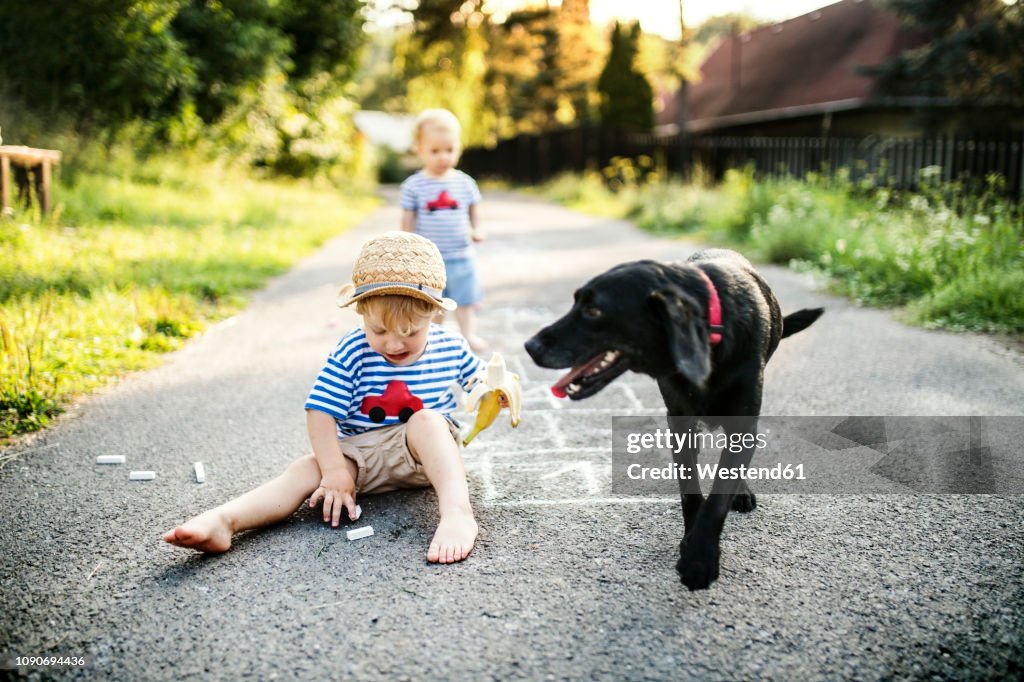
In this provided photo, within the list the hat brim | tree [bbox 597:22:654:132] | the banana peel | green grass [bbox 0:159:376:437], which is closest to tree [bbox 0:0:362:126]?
green grass [bbox 0:159:376:437]

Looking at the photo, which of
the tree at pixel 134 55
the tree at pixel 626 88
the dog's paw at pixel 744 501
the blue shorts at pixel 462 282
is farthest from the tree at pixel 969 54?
the tree at pixel 626 88

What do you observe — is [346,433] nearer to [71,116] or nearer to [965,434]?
[965,434]

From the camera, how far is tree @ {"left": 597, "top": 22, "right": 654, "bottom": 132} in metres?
27.1

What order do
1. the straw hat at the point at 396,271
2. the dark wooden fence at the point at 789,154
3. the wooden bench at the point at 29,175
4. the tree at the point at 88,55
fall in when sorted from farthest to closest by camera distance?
the tree at the point at 88,55 → the dark wooden fence at the point at 789,154 → the wooden bench at the point at 29,175 → the straw hat at the point at 396,271

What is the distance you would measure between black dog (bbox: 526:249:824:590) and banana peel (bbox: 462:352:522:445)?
51 cm

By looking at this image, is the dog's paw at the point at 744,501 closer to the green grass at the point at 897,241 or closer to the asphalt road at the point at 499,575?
the asphalt road at the point at 499,575

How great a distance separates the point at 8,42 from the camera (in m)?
11.5

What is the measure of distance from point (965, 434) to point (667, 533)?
6.33 feet

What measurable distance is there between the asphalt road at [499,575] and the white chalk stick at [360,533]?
0.14ft

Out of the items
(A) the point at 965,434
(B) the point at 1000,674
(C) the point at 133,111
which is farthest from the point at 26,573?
(C) the point at 133,111

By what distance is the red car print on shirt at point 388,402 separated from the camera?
308 centimetres

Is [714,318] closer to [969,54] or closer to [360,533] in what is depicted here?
[360,533]

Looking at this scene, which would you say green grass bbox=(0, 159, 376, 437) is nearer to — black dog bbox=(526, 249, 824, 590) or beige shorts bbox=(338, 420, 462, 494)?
beige shorts bbox=(338, 420, 462, 494)

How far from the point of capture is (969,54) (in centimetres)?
1246
